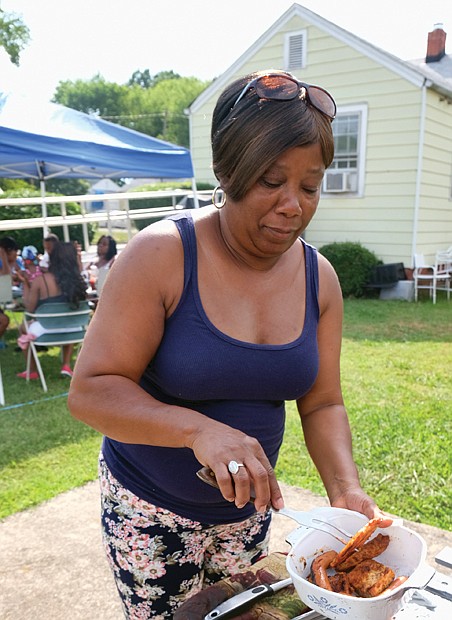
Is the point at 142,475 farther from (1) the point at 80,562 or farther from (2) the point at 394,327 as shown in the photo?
(2) the point at 394,327

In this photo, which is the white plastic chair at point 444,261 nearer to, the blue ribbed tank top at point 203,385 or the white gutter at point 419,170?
the white gutter at point 419,170

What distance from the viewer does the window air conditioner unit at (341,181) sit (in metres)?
10.6

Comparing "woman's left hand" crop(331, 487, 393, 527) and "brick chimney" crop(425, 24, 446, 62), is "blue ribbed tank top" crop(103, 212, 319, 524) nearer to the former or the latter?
"woman's left hand" crop(331, 487, 393, 527)

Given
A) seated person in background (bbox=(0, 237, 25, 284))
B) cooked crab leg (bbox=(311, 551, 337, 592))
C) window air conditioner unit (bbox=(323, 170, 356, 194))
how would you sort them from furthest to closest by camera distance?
window air conditioner unit (bbox=(323, 170, 356, 194)) → seated person in background (bbox=(0, 237, 25, 284)) → cooked crab leg (bbox=(311, 551, 337, 592))

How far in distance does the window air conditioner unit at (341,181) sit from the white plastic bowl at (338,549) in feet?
32.4

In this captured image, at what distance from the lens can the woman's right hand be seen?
1.05 meters

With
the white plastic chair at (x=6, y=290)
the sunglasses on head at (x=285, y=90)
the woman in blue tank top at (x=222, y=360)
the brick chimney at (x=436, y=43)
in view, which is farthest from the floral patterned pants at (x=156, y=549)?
the brick chimney at (x=436, y=43)

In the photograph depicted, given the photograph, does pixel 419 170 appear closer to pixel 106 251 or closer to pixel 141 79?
pixel 106 251

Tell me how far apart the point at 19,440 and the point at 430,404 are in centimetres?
357

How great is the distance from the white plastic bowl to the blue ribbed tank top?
0.30m

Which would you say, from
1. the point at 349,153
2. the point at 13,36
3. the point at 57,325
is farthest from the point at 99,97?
the point at 57,325

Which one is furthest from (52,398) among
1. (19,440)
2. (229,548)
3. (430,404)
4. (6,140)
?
(229,548)

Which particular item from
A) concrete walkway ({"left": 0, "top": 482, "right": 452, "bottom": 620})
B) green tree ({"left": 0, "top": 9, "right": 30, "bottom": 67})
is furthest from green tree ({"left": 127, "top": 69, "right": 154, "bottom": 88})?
concrete walkway ({"left": 0, "top": 482, "right": 452, "bottom": 620})

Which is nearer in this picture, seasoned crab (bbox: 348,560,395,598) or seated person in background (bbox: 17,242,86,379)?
seasoned crab (bbox: 348,560,395,598)
